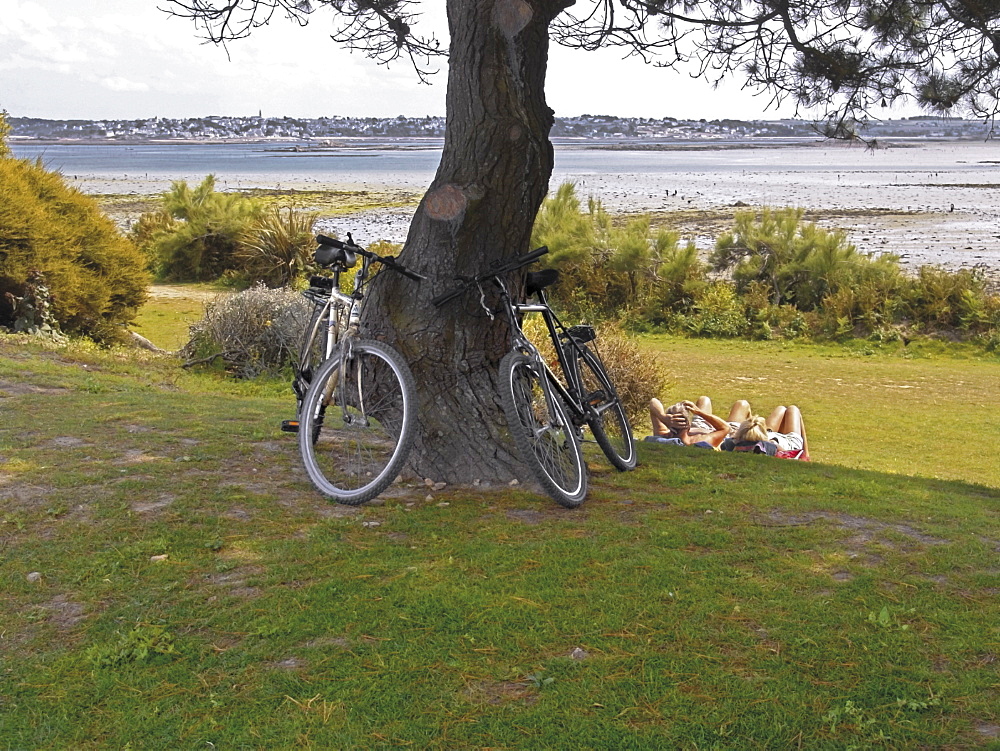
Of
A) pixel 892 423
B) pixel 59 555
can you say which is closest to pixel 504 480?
pixel 59 555

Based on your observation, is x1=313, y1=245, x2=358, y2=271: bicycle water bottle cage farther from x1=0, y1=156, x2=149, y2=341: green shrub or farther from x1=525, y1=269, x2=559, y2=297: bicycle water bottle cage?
x1=0, y1=156, x2=149, y2=341: green shrub

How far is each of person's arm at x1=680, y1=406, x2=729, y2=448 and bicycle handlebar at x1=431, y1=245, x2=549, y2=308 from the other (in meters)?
4.62

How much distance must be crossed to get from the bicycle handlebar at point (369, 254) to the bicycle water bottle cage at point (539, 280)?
25.7 inches

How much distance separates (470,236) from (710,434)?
5.09 m

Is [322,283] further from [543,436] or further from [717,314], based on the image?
[717,314]

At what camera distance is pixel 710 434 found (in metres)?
9.98

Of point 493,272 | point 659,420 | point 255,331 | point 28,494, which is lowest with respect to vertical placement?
point 255,331

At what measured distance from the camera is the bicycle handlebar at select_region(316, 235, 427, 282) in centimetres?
527

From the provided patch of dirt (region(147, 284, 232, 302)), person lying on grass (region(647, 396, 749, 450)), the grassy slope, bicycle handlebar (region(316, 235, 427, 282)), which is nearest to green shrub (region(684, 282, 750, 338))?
patch of dirt (region(147, 284, 232, 302))

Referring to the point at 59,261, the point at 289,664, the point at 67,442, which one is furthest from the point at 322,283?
the point at 59,261

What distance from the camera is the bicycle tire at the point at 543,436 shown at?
4996mm

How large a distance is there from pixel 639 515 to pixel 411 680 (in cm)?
208

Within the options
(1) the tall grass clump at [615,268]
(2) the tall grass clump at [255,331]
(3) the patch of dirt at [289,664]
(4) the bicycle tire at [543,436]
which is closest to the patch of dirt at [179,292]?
(2) the tall grass clump at [255,331]

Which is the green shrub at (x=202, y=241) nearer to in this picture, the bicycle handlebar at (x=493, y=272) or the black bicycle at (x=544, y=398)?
the black bicycle at (x=544, y=398)
